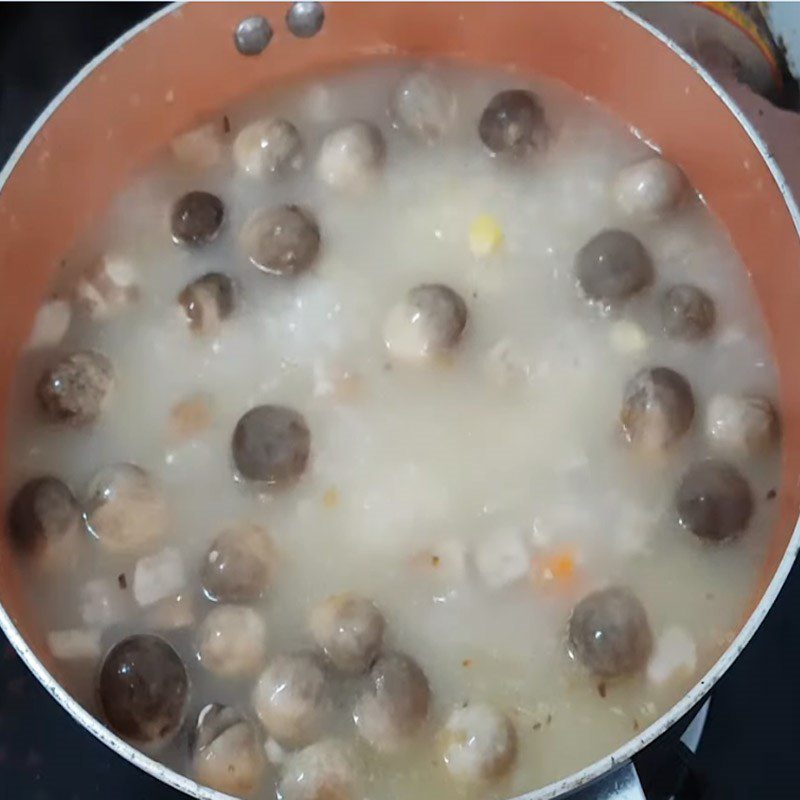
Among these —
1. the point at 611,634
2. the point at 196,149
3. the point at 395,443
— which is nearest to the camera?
the point at 611,634

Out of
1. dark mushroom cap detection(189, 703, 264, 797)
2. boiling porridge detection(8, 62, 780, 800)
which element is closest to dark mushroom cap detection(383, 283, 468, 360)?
boiling porridge detection(8, 62, 780, 800)

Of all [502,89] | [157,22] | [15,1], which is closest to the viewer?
[157,22]

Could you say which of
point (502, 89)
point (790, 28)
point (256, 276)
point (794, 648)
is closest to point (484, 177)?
point (502, 89)

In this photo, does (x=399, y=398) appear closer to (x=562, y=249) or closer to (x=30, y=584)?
(x=562, y=249)

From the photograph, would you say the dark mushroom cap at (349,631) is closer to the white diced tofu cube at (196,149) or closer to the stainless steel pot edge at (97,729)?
the stainless steel pot edge at (97,729)

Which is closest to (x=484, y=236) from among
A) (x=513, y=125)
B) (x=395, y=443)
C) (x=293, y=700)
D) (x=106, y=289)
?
(x=513, y=125)

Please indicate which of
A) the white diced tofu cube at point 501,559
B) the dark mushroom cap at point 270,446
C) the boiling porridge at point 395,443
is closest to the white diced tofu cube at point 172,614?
the boiling porridge at point 395,443

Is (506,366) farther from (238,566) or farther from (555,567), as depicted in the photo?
(238,566)
